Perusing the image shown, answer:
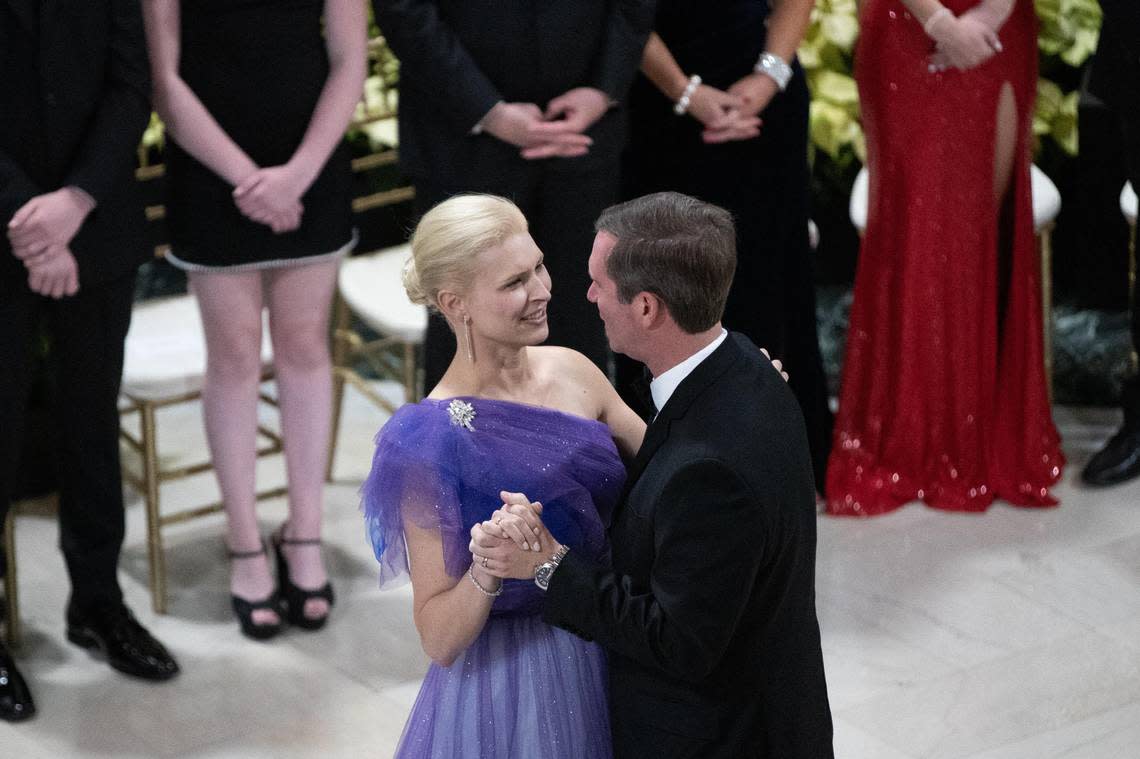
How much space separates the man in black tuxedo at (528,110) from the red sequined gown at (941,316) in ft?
2.93

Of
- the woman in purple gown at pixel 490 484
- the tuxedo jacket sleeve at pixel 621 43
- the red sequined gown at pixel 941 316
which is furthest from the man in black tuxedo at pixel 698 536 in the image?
→ the red sequined gown at pixel 941 316

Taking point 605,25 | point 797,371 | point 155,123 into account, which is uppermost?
point 605,25

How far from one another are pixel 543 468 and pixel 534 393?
153mm

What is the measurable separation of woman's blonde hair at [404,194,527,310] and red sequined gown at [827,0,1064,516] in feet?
7.08

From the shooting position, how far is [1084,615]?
402 cm

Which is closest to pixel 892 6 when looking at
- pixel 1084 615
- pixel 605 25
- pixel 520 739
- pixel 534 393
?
pixel 605 25

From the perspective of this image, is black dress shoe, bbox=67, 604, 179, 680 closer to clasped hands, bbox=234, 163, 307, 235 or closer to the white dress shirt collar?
clasped hands, bbox=234, 163, 307, 235

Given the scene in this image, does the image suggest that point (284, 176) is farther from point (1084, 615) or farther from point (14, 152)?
point (1084, 615)

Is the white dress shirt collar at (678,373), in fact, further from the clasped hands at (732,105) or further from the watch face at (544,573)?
the clasped hands at (732,105)

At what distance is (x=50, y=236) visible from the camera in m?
3.54

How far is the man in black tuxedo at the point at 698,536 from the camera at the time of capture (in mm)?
2168

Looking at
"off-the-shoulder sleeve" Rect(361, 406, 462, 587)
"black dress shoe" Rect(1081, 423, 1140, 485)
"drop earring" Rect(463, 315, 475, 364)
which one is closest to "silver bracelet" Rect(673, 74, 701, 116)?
"black dress shoe" Rect(1081, 423, 1140, 485)

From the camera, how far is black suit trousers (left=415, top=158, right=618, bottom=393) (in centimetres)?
392

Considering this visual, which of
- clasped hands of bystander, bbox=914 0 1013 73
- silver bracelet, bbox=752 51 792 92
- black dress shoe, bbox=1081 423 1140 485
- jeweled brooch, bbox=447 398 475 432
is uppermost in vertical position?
clasped hands of bystander, bbox=914 0 1013 73
